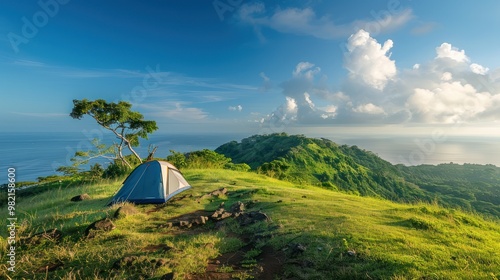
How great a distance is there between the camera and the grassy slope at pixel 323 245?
18.1 ft

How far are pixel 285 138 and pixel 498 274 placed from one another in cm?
15901

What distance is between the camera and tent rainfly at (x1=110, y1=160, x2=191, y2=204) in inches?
538

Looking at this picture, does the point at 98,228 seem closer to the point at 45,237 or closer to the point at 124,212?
the point at 45,237

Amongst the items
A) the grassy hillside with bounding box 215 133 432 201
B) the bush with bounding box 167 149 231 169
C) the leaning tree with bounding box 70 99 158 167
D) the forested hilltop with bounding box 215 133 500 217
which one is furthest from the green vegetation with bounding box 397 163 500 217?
the leaning tree with bounding box 70 99 158 167

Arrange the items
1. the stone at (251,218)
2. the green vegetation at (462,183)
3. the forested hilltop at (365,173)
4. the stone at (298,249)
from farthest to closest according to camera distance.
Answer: the forested hilltop at (365,173) < the green vegetation at (462,183) < the stone at (251,218) < the stone at (298,249)

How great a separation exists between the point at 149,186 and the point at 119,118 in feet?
67.9

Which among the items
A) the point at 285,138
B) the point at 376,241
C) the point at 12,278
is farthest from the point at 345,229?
the point at 285,138

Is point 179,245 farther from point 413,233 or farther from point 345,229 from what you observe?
point 413,233

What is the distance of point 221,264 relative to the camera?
22.1 feet

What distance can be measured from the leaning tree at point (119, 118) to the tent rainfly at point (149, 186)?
54.2ft

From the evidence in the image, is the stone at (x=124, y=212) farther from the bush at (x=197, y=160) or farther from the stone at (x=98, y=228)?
the bush at (x=197, y=160)

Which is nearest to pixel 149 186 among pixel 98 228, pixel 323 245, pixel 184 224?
pixel 184 224

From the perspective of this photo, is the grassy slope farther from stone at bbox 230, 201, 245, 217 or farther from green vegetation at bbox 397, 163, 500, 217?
green vegetation at bbox 397, 163, 500, 217

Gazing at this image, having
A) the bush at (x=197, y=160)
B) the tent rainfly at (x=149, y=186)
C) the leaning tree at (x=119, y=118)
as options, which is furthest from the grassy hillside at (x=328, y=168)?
the tent rainfly at (x=149, y=186)
